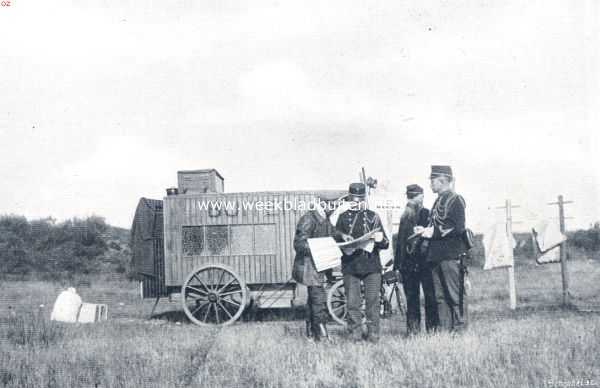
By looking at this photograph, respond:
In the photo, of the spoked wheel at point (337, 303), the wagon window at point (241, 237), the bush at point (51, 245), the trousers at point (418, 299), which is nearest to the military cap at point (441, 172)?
the trousers at point (418, 299)

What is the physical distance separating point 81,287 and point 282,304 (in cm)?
1464

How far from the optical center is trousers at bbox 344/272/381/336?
7.48 meters

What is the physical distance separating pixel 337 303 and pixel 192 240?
310 cm

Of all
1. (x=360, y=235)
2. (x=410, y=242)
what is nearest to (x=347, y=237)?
(x=360, y=235)

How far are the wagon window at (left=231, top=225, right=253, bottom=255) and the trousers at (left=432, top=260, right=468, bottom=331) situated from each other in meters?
4.78

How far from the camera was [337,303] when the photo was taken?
36.3 ft

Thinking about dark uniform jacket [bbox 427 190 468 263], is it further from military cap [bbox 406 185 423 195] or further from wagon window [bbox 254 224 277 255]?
wagon window [bbox 254 224 277 255]

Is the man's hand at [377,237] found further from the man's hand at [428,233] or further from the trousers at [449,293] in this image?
the trousers at [449,293]

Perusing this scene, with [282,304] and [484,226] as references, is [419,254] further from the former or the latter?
[484,226]

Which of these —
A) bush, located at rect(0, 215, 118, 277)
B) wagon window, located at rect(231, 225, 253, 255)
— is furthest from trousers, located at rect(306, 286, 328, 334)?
bush, located at rect(0, 215, 118, 277)

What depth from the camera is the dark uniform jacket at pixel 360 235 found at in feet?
24.7

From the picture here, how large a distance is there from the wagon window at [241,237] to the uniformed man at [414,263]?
373 centimetres

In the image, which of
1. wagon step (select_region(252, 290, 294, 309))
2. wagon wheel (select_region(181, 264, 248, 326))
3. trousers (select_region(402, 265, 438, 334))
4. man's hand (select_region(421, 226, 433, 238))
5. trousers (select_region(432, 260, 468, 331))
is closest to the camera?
trousers (select_region(432, 260, 468, 331))

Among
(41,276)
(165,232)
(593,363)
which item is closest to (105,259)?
(41,276)
